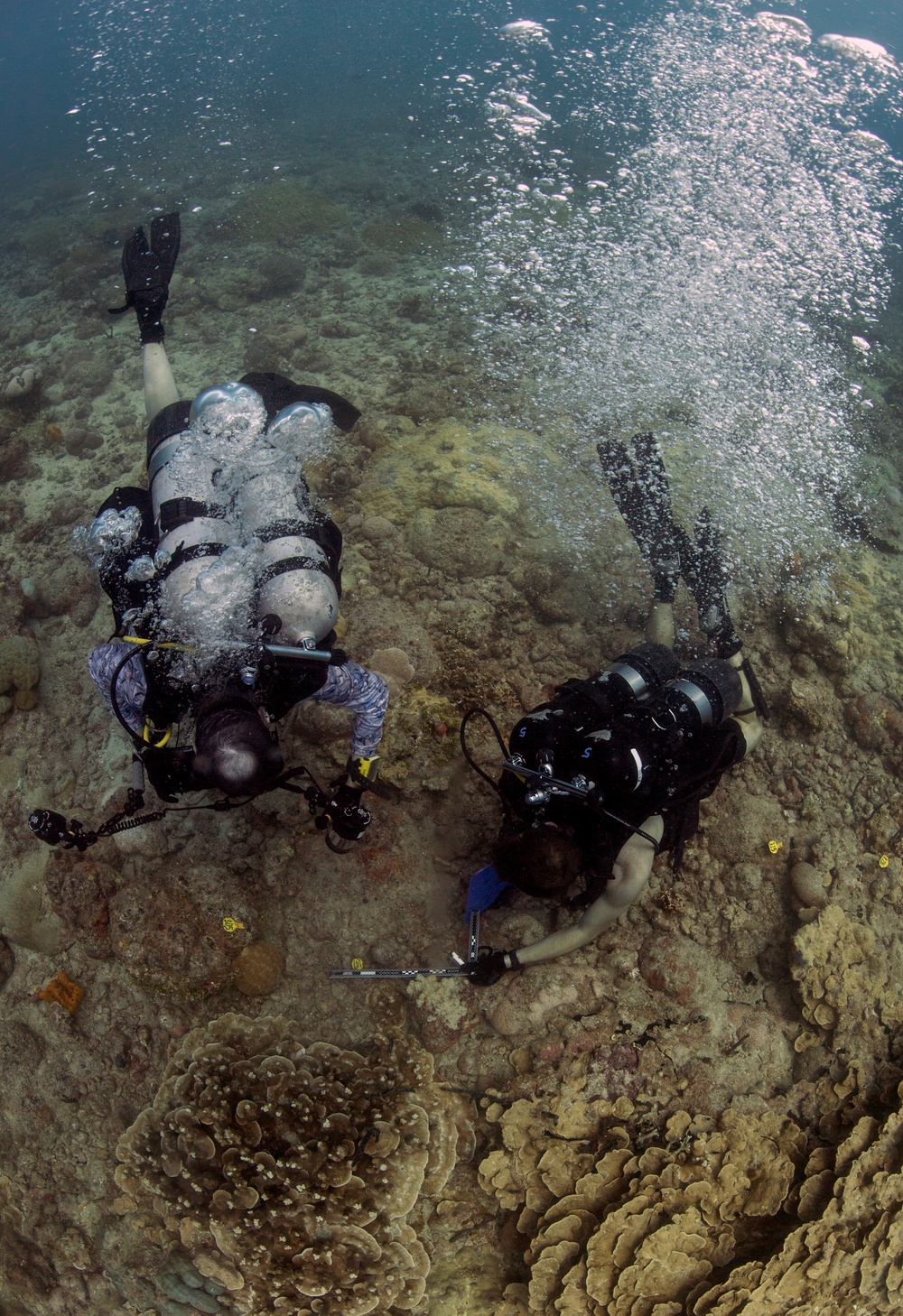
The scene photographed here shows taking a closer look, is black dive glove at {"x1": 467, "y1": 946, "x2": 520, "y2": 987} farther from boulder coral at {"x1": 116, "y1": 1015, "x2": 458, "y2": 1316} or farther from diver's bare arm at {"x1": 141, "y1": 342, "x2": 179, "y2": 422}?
diver's bare arm at {"x1": 141, "y1": 342, "x2": 179, "y2": 422}

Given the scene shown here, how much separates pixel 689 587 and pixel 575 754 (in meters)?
2.96

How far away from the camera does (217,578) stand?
349 centimetres

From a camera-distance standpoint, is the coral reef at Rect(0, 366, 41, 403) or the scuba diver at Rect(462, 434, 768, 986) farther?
the coral reef at Rect(0, 366, 41, 403)

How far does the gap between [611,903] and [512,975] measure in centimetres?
87

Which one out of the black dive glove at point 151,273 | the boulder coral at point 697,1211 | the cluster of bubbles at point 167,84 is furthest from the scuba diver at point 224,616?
the cluster of bubbles at point 167,84

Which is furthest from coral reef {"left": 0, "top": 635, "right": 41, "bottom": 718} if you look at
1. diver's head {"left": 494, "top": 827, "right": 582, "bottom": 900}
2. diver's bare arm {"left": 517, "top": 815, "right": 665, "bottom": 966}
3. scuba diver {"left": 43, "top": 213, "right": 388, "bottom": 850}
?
diver's bare arm {"left": 517, "top": 815, "right": 665, "bottom": 966}

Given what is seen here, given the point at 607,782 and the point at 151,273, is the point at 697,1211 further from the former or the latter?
the point at 151,273

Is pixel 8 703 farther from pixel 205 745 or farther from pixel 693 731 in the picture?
pixel 693 731

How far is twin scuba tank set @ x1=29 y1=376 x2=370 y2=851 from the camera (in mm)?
3314

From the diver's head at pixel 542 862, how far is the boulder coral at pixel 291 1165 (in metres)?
1.37

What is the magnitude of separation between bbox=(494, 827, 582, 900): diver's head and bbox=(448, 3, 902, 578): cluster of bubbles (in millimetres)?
3585

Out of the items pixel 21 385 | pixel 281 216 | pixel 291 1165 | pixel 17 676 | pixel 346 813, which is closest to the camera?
pixel 291 1165

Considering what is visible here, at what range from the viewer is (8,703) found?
544 cm

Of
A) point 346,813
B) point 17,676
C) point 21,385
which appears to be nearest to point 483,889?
point 346,813
